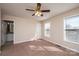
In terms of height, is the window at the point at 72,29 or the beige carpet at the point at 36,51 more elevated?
the window at the point at 72,29

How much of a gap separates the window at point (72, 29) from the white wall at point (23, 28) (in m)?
3.09

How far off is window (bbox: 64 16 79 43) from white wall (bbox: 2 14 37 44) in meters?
3.09

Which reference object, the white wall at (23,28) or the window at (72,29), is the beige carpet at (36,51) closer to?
the window at (72,29)

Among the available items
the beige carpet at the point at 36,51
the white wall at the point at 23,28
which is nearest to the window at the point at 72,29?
the beige carpet at the point at 36,51

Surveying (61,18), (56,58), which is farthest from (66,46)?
(56,58)

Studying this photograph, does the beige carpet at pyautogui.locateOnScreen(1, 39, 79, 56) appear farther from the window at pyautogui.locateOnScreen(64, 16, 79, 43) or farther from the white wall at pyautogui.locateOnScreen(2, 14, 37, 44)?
the white wall at pyautogui.locateOnScreen(2, 14, 37, 44)

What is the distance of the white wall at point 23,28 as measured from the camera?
6.53 meters

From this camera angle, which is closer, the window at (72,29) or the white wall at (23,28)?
the window at (72,29)

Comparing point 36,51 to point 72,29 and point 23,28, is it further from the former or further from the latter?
point 23,28

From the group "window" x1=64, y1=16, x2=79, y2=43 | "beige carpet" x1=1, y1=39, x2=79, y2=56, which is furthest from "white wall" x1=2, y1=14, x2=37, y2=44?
"window" x1=64, y1=16, x2=79, y2=43

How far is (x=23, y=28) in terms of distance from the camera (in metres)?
7.20

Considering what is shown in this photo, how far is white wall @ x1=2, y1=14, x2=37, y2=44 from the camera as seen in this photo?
6531mm

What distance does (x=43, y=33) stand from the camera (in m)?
8.66

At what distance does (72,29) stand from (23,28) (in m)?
3.56
